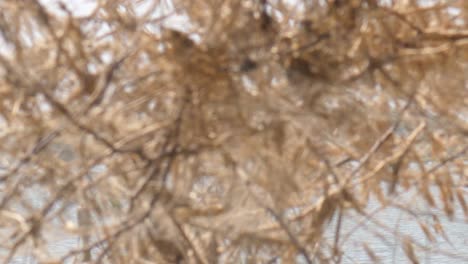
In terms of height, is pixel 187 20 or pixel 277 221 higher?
pixel 187 20

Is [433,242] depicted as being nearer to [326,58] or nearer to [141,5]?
[326,58]

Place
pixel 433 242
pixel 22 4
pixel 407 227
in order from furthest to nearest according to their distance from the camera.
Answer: pixel 407 227
pixel 433 242
pixel 22 4

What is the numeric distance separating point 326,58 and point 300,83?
0.12 ft

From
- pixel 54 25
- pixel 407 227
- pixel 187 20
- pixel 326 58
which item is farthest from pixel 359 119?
pixel 407 227

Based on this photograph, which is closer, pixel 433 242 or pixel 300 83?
pixel 300 83

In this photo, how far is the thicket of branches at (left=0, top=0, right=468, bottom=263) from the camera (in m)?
0.97

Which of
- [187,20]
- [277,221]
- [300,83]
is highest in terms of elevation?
[187,20]

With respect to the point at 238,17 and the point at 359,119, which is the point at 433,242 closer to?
the point at 359,119

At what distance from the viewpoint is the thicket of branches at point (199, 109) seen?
97 cm

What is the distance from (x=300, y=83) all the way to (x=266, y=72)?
0.13ft

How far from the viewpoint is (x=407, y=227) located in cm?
178

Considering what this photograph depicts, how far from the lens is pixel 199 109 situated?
98 cm

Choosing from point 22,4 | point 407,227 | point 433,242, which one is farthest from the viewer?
point 407,227

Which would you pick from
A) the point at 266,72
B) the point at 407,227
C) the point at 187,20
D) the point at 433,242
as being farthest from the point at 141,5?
the point at 407,227
